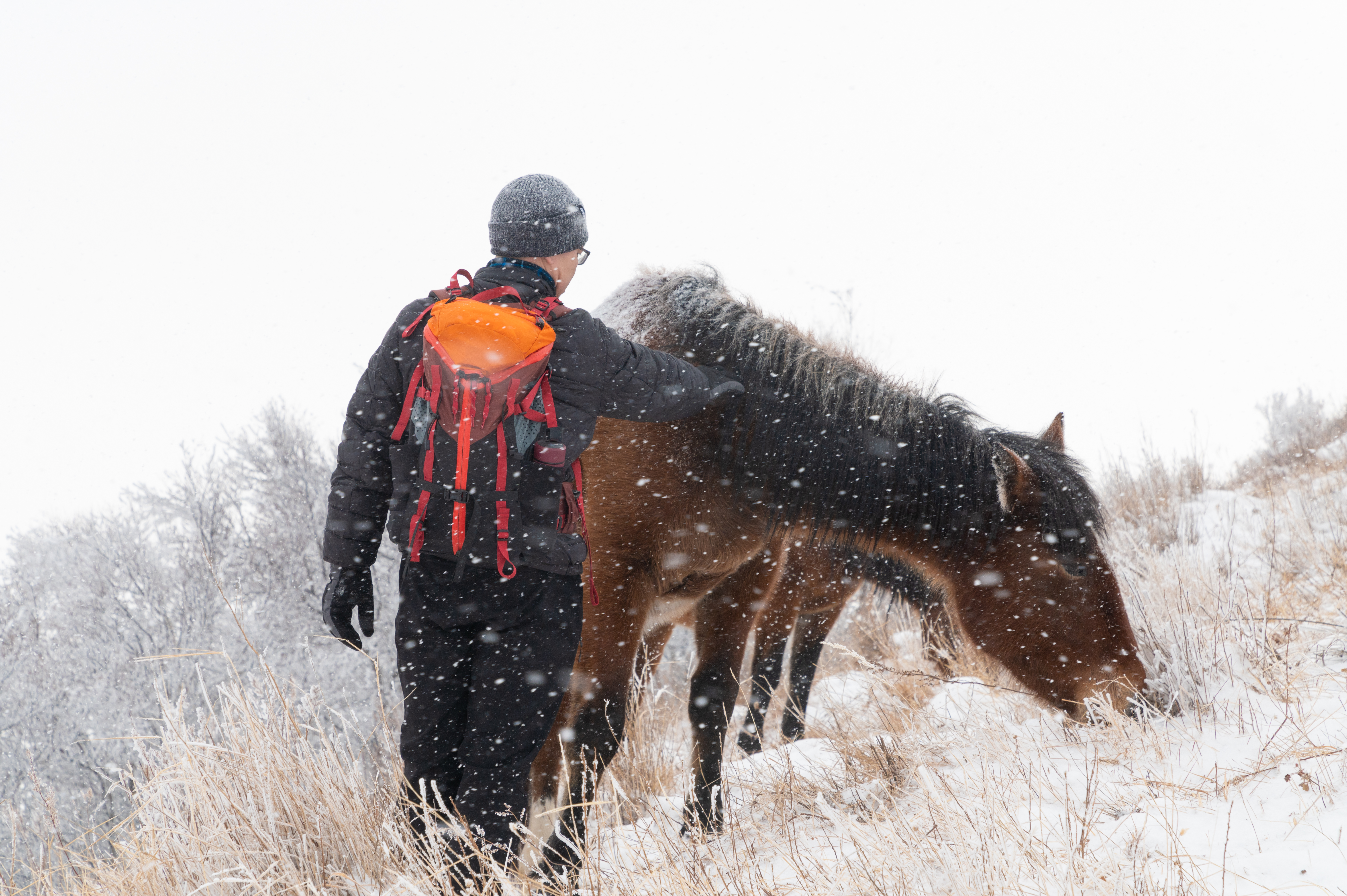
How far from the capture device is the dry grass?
5.10 feet

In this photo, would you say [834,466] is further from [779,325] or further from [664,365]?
[664,365]

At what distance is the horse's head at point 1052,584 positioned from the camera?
2.73m

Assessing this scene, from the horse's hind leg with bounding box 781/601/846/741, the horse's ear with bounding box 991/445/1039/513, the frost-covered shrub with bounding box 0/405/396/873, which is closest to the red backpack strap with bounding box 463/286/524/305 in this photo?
the horse's ear with bounding box 991/445/1039/513

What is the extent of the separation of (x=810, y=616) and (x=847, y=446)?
7.90 ft

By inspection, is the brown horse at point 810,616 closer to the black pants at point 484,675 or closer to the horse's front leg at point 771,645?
the horse's front leg at point 771,645

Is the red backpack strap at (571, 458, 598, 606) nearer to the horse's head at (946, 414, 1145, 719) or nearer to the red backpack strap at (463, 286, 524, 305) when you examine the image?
the red backpack strap at (463, 286, 524, 305)

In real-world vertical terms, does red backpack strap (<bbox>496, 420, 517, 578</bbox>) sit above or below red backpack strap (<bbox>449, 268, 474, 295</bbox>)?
below

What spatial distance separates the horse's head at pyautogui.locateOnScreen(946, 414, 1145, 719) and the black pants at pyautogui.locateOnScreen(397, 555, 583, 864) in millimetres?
1791

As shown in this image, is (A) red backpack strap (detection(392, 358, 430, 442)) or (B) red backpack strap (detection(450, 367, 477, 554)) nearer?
(B) red backpack strap (detection(450, 367, 477, 554))

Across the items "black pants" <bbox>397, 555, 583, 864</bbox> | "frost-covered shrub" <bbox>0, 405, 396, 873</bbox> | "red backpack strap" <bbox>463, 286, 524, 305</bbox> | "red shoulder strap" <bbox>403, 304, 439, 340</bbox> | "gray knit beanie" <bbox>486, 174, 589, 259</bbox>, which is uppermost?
"gray knit beanie" <bbox>486, 174, 589, 259</bbox>

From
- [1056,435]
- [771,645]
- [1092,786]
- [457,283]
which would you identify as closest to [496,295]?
[457,283]

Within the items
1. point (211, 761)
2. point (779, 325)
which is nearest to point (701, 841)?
point (211, 761)

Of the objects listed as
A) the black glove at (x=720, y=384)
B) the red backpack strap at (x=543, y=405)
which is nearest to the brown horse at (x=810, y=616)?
the black glove at (x=720, y=384)

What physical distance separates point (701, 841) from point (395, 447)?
4.27 feet
